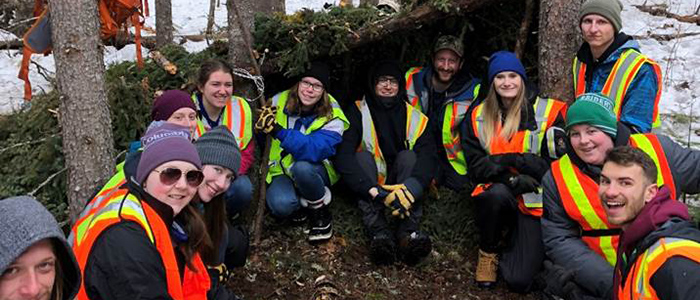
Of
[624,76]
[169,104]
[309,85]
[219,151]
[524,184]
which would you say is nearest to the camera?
[219,151]

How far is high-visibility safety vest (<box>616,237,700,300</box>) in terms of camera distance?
8.79ft

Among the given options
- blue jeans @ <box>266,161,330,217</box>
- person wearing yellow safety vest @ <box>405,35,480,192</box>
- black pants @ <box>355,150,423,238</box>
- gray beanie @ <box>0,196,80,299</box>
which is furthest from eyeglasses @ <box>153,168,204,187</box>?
person wearing yellow safety vest @ <box>405,35,480,192</box>

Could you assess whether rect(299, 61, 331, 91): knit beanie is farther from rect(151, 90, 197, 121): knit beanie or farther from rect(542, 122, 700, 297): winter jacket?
rect(542, 122, 700, 297): winter jacket

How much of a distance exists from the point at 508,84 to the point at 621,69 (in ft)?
2.86

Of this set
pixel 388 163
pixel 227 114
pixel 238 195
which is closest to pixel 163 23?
pixel 227 114

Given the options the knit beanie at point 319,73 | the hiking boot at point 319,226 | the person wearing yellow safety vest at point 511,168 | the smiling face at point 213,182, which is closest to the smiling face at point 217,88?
the knit beanie at point 319,73

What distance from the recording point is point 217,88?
16.6 feet

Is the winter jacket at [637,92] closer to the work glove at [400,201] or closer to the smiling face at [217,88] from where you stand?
the work glove at [400,201]

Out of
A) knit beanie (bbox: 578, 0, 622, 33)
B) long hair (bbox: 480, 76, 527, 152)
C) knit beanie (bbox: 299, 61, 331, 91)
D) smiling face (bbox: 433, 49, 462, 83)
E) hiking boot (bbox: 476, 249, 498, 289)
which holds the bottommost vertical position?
hiking boot (bbox: 476, 249, 498, 289)

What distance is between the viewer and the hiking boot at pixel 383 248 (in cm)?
522

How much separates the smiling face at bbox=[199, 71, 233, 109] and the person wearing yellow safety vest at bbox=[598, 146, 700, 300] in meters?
3.11

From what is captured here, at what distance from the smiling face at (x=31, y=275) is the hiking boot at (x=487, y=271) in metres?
3.77

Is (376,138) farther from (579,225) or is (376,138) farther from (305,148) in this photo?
(579,225)

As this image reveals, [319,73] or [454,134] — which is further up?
[319,73]
